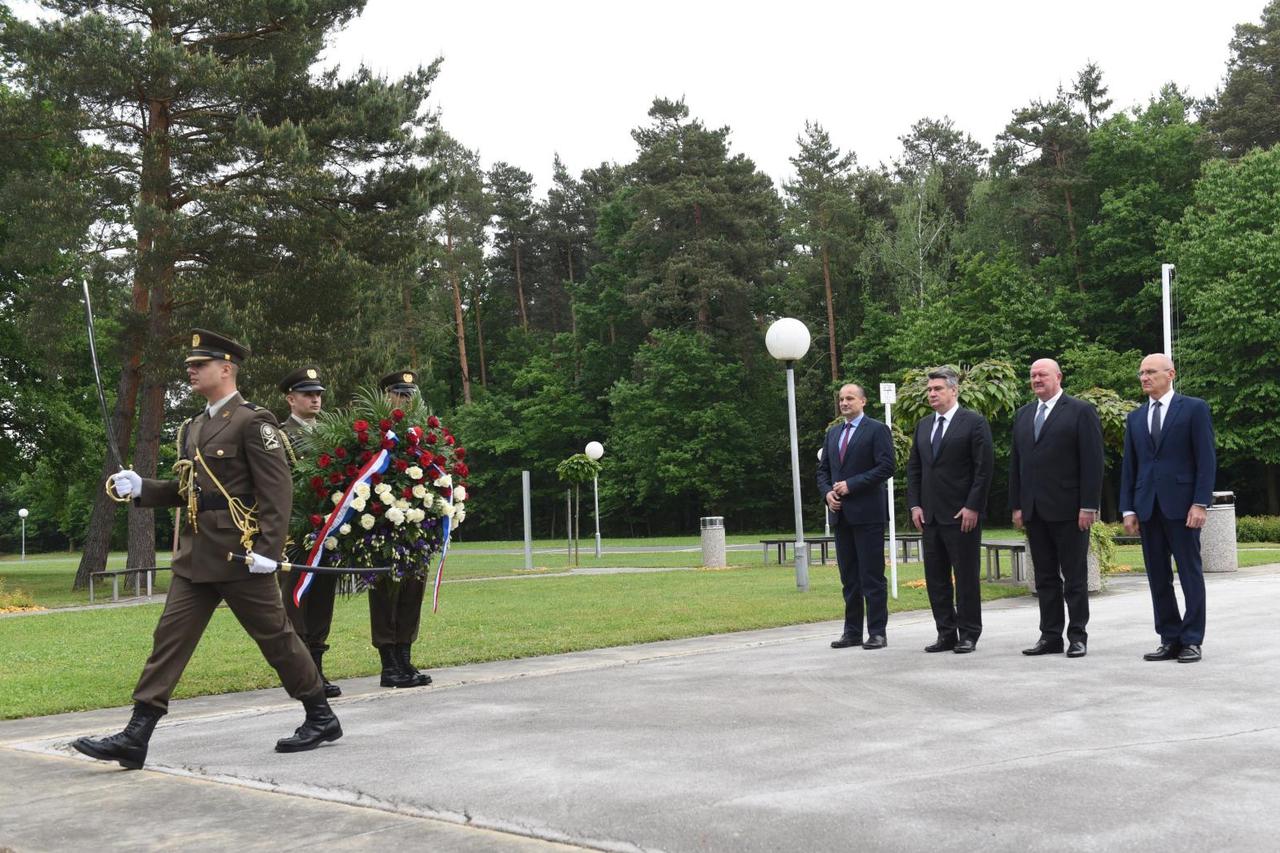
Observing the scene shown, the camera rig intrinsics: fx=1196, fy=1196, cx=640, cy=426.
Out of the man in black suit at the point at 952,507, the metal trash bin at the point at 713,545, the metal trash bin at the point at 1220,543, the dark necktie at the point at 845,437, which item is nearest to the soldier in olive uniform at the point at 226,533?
the man in black suit at the point at 952,507

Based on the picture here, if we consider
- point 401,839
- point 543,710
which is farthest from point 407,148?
point 401,839

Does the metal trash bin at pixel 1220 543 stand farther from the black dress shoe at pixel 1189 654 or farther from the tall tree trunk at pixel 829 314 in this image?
the tall tree trunk at pixel 829 314

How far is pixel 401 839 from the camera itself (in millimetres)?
4227

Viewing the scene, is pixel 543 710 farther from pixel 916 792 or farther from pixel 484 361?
pixel 484 361

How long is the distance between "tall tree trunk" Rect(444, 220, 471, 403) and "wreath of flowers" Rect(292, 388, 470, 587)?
5358 cm

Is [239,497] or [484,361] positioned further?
[484,361]

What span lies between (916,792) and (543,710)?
291cm

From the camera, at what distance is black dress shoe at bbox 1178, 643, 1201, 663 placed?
7.85 metres

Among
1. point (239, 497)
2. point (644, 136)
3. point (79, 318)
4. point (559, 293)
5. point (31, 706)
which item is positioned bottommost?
point (31, 706)

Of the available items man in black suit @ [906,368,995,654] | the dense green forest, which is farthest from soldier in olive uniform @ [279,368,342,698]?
the dense green forest

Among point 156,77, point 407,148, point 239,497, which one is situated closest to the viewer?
point 239,497

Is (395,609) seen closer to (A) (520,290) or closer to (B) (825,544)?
(B) (825,544)

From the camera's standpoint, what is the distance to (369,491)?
25.4 feet

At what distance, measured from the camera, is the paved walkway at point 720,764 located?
13.8ft
